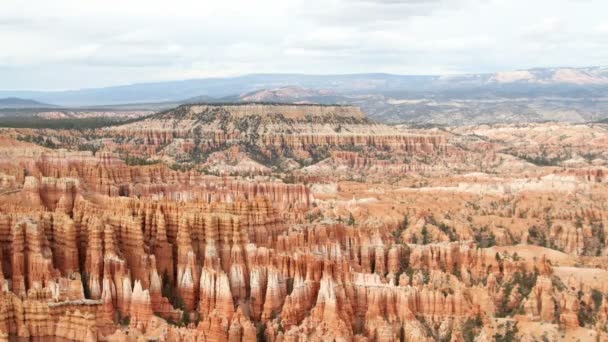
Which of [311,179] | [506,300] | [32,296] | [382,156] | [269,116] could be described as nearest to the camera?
[32,296]

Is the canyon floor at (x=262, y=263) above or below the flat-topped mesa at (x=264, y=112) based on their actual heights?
below

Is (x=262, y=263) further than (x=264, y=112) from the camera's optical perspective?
No

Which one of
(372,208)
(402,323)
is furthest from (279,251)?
(372,208)

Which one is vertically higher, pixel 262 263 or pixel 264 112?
pixel 264 112

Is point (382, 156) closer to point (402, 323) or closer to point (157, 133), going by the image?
point (157, 133)

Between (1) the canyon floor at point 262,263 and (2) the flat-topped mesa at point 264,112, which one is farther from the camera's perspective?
(2) the flat-topped mesa at point 264,112

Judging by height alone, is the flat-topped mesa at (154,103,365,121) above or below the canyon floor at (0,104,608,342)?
above

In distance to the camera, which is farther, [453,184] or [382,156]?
[382,156]

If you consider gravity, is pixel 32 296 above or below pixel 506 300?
above

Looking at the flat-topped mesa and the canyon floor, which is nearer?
the canyon floor

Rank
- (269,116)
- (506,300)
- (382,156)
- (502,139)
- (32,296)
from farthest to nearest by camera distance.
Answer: (502,139), (269,116), (382,156), (506,300), (32,296)
